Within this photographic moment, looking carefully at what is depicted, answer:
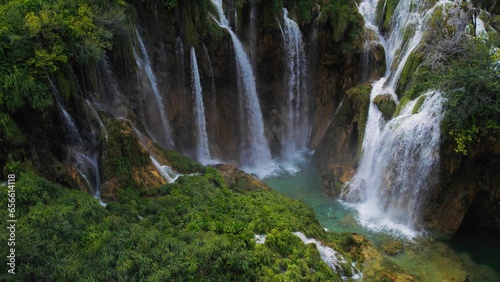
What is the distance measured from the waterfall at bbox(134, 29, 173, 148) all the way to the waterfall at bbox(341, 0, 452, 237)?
29.4ft

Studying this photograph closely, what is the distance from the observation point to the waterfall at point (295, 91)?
808 inches

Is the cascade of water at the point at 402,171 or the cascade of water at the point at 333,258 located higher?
the cascade of water at the point at 402,171

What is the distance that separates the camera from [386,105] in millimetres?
16547

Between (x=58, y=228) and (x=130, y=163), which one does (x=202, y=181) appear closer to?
(x=130, y=163)

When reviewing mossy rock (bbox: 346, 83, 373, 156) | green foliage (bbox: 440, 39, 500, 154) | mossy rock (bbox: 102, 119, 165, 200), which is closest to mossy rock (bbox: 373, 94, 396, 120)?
mossy rock (bbox: 346, 83, 373, 156)

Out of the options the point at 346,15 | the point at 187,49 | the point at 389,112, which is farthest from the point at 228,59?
the point at 389,112

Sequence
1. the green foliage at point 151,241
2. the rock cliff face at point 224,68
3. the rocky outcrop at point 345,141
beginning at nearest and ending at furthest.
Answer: the green foliage at point 151,241, the rock cliff face at point 224,68, the rocky outcrop at point 345,141

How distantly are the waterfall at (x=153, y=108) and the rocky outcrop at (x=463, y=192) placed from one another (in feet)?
39.1

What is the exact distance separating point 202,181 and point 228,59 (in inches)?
336

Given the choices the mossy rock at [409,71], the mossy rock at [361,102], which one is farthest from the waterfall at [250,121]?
the mossy rock at [409,71]

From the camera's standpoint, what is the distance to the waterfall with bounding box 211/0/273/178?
63.9 feet

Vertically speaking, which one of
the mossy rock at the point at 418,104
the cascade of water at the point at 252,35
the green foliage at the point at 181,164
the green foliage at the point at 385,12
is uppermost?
the green foliage at the point at 385,12

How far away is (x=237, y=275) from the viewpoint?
27.2ft

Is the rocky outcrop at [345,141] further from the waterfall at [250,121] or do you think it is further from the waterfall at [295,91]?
the waterfall at [250,121]
